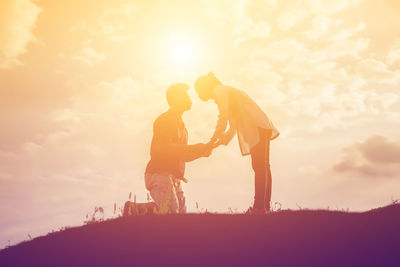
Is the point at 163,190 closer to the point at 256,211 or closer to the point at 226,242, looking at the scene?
the point at 256,211

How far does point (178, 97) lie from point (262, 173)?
2.50 m

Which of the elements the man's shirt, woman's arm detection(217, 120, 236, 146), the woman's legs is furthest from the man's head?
the woman's legs

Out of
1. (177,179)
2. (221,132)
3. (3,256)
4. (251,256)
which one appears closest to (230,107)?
(221,132)

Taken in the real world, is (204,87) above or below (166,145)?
above

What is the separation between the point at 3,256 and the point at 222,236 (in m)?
4.39

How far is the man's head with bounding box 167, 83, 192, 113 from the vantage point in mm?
11336

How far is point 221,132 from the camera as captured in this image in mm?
11281

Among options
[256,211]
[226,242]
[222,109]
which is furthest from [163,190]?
[226,242]

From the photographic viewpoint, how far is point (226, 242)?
9.14m

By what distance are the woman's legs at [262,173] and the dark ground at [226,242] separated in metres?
0.46

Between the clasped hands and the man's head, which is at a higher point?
the man's head

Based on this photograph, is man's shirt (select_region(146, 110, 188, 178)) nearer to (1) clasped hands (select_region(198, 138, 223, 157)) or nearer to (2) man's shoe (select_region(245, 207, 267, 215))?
(1) clasped hands (select_region(198, 138, 223, 157))

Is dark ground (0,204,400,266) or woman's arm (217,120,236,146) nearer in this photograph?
dark ground (0,204,400,266)

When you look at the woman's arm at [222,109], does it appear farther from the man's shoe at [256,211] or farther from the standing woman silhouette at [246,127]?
the man's shoe at [256,211]
